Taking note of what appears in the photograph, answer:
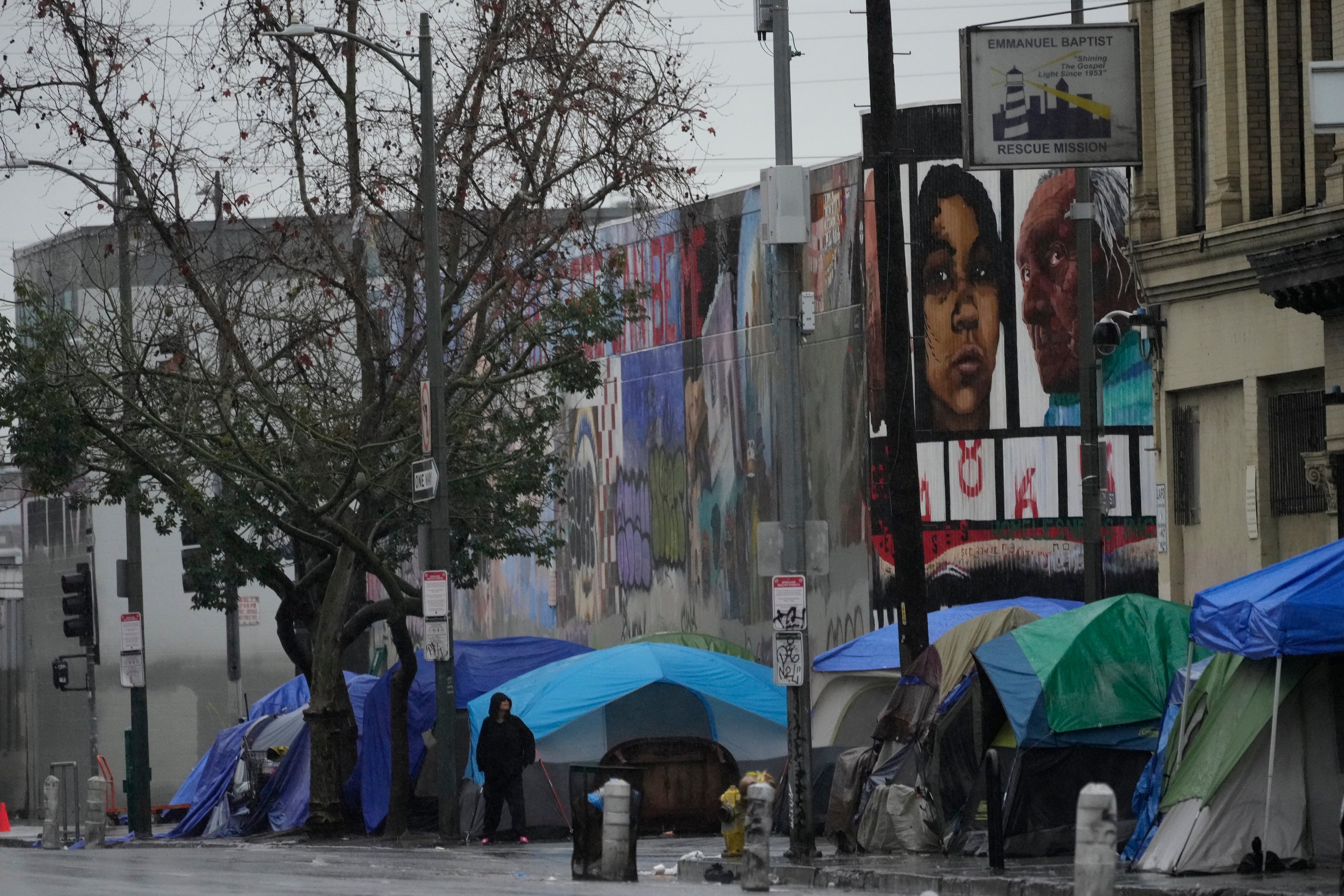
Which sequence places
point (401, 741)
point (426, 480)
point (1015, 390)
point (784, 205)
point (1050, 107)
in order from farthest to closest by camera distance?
1. point (1015, 390)
2. point (401, 741)
3. point (426, 480)
4. point (1050, 107)
5. point (784, 205)

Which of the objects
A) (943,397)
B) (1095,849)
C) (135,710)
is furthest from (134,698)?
(1095,849)

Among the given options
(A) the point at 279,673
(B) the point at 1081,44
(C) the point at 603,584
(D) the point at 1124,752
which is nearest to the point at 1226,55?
(B) the point at 1081,44

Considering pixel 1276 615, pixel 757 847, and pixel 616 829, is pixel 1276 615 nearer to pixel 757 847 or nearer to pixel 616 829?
pixel 757 847

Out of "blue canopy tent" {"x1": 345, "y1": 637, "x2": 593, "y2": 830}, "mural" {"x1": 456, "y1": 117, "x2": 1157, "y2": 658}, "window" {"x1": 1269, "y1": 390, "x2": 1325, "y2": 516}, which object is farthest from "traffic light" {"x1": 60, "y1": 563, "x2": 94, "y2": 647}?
"window" {"x1": 1269, "y1": 390, "x2": 1325, "y2": 516}

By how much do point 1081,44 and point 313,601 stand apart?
13.3 meters

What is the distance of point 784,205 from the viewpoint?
61.5 ft

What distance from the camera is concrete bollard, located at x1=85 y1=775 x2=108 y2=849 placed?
89.4 ft

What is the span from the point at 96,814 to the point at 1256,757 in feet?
54.6

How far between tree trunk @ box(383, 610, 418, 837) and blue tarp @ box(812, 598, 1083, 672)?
514cm

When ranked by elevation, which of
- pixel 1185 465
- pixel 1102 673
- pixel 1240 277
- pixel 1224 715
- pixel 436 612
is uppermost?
pixel 1240 277

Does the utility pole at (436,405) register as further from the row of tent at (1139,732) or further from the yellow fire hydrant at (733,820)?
the row of tent at (1139,732)

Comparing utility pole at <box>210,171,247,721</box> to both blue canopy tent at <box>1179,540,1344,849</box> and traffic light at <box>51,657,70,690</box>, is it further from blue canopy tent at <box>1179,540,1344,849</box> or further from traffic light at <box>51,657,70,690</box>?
blue canopy tent at <box>1179,540,1344,849</box>

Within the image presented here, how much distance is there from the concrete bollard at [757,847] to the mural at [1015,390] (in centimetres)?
1300

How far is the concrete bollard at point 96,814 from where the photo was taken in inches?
1073
